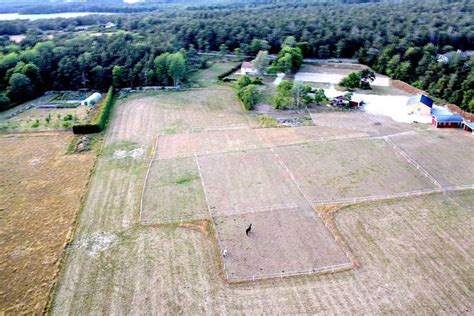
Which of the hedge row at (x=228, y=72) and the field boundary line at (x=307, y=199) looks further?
the hedge row at (x=228, y=72)

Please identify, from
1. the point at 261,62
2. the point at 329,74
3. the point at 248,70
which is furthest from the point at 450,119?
the point at 248,70

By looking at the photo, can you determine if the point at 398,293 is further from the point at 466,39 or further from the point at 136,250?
the point at 466,39

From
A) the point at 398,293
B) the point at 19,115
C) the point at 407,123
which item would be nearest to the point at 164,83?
the point at 19,115

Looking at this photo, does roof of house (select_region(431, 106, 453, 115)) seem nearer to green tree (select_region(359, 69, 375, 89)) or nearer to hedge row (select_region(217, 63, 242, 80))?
green tree (select_region(359, 69, 375, 89))

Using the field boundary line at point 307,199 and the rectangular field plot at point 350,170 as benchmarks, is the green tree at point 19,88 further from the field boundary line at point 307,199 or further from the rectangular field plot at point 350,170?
the rectangular field plot at point 350,170

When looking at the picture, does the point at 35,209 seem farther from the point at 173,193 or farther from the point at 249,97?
the point at 249,97

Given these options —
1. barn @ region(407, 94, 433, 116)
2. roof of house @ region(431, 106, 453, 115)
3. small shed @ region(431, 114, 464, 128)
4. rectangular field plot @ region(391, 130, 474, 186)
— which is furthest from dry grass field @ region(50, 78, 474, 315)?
roof of house @ region(431, 106, 453, 115)

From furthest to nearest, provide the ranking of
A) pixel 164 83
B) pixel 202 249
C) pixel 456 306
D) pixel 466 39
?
1. pixel 466 39
2. pixel 164 83
3. pixel 202 249
4. pixel 456 306

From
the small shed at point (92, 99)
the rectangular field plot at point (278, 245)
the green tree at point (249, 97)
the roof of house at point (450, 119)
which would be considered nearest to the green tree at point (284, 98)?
the green tree at point (249, 97)
